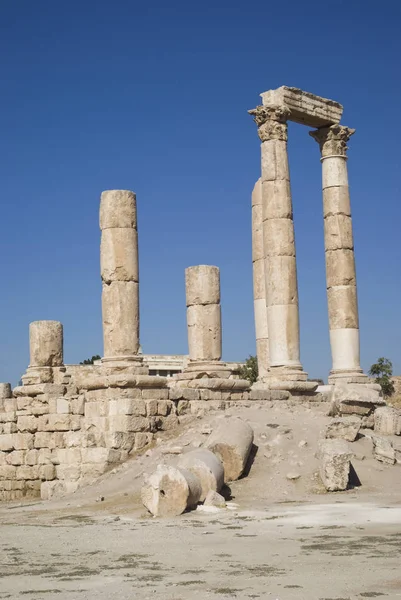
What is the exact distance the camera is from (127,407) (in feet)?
60.0

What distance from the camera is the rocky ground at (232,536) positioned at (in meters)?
7.98

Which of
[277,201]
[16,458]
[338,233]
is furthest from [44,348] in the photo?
[338,233]

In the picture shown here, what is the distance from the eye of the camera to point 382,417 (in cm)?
1866

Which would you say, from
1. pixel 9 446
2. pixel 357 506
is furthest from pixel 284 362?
pixel 357 506

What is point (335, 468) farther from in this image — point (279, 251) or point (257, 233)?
point (257, 233)

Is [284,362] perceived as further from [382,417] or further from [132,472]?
[132,472]

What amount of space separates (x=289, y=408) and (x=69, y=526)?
29.0ft

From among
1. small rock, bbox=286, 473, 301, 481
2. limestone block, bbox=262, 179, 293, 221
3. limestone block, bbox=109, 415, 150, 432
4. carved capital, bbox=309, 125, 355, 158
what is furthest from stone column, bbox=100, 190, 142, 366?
carved capital, bbox=309, 125, 355, 158

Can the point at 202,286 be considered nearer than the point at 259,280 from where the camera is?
Yes

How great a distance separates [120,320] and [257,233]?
10237 mm

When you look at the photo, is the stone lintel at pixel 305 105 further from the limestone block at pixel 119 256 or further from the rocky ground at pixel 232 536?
the rocky ground at pixel 232 536

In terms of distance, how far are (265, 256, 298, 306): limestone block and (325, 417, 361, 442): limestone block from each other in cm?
714

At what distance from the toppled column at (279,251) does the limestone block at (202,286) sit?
2776 millimetres

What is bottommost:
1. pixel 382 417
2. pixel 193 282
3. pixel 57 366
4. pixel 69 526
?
pixel 69 526
